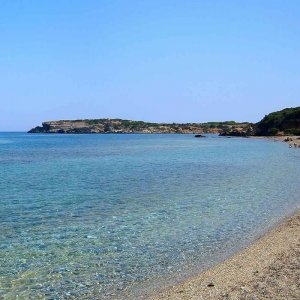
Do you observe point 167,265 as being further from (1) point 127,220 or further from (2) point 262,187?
(2) point 262,187

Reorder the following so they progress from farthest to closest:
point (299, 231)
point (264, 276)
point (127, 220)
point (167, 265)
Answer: point (127, 220), point (299, 231), point (167, 265), point (264, 276)

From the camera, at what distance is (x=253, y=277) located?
1073 centimetres

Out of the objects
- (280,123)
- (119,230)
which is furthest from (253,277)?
(280,123)

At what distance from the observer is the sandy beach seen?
9.42 m

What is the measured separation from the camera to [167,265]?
12289mm

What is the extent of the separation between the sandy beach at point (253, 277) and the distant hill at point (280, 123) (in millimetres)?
129288

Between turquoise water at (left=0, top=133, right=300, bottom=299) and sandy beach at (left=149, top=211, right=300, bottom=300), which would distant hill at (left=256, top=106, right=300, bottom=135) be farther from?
sandy beach at (left=149, top=211, right=300, bottom=300)

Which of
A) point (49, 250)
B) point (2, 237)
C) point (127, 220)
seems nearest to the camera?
point (49, 250)

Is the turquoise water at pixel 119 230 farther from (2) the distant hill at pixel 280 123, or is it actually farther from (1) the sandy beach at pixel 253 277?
(2) the distant hill at pixel 280 123

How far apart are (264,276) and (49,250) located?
675 cm

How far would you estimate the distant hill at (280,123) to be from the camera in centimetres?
14638

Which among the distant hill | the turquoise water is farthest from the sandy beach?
the distant hill

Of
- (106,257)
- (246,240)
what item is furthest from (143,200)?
(106,257)

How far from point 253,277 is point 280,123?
151 meters
